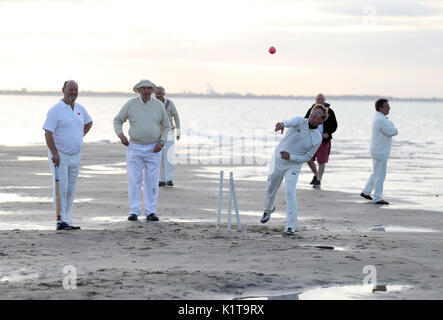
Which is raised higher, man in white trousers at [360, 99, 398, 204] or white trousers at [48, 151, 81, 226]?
man in white trousers at [360, 99, 398, 204]

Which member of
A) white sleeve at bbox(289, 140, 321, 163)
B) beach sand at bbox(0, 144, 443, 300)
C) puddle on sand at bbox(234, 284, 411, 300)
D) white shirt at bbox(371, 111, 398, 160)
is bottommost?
puddle on sand at bbox(234, 284, 411, 300)

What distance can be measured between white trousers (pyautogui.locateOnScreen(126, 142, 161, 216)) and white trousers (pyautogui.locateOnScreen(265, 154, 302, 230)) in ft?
5.81

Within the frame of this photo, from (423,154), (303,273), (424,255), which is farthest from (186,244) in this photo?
(423,154)

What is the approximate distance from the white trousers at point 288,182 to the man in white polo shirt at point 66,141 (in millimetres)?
2678

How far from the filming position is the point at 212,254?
8.96 m

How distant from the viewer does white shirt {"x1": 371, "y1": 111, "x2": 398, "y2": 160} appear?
14.3m

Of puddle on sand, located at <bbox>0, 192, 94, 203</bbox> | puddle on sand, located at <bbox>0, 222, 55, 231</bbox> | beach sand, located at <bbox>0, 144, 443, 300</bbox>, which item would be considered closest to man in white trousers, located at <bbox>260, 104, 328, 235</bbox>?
beach sand, located at <bbox>0, 144, 443, 300</bbox>

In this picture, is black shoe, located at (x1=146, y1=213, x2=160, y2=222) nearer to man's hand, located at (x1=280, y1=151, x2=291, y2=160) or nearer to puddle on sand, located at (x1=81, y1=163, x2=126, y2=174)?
man's hand, located at (x1=280, y1=151, x2=291, y2=160)

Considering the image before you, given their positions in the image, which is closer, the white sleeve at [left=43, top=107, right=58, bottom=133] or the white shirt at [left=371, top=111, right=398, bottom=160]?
the white sleeve at [left=43, top=107, right=58, bottom=133]

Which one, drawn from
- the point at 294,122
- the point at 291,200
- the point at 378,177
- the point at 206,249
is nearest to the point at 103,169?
the point at 378,177

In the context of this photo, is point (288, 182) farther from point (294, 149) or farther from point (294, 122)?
point (294, 122)

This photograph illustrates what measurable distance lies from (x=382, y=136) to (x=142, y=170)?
196 inches
